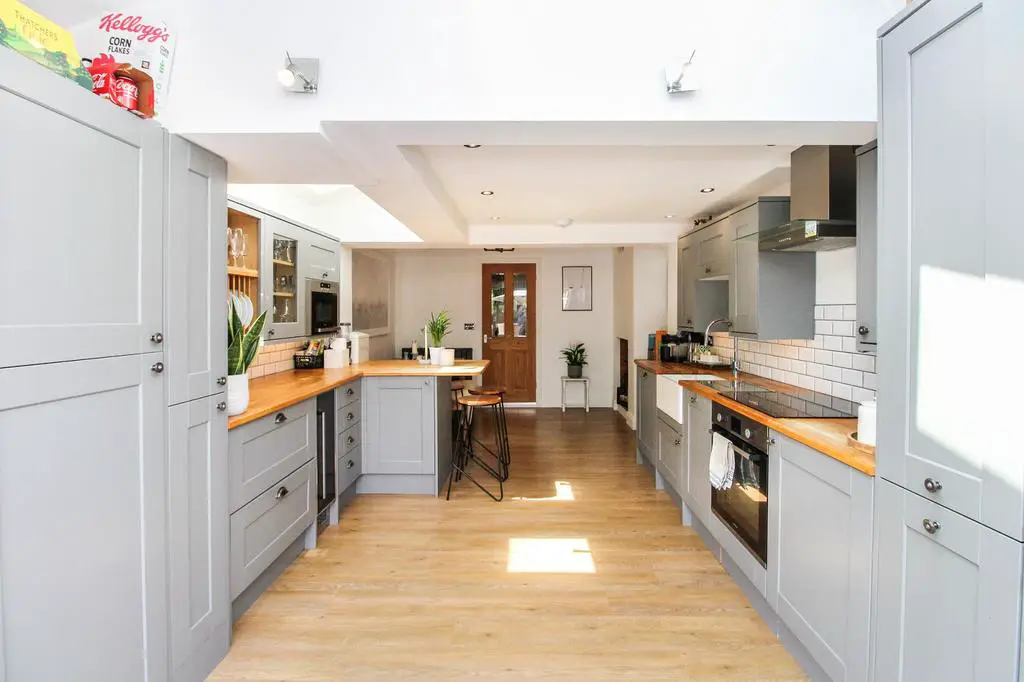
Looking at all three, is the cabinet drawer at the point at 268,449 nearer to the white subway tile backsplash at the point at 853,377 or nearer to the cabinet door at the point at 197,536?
the cabinet door at the point at 197,536

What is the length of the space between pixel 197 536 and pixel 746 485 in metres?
2.27

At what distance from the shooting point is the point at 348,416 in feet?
11.9

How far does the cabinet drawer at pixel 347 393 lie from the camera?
11.3 feet

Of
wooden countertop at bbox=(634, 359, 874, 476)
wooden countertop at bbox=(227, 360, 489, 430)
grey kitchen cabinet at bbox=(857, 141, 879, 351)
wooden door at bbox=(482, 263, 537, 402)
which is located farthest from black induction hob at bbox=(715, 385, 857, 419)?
wooden door at bbox=(482, 263, 537, 402)

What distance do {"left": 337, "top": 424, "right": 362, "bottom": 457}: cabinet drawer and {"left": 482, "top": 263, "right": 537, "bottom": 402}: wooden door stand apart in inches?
164

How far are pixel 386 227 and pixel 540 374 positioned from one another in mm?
3884

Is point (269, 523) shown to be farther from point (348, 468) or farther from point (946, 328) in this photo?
point (946, 328)

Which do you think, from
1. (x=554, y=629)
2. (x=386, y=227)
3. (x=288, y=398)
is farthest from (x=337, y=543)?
(x=386, y=227)

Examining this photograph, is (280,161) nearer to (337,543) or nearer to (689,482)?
(337,543)

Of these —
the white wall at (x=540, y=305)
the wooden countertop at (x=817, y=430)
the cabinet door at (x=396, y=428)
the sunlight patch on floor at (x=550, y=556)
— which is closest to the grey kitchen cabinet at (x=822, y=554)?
the wooden countertop at (x=817, y=430)

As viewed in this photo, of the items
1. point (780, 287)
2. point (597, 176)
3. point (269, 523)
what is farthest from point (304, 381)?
point (780, 287)

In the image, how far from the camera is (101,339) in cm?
143

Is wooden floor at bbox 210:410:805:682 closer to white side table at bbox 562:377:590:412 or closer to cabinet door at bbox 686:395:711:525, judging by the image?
cabinet door at bbox 686:395:711:525

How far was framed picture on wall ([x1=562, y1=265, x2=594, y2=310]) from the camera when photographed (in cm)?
784
